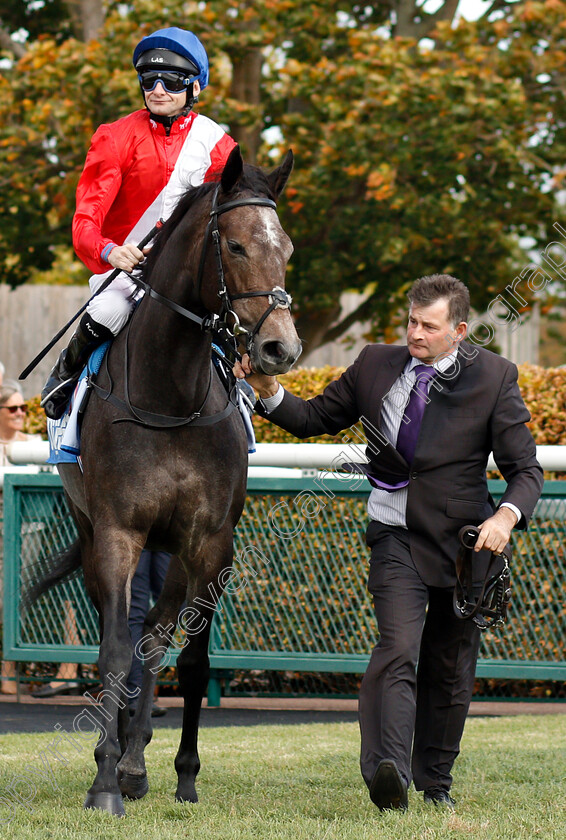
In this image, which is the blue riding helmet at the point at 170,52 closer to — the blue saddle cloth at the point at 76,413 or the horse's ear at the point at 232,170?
the horse's ear at the point at 232,170

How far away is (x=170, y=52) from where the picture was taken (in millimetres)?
4133

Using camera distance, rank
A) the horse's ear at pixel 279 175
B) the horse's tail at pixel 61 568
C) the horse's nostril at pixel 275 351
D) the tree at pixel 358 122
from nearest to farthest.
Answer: the horse's nostril at pixel 275 351 → the horse's ear at pixel 279 175 → the horse's tail at pixel 61 568 → the tree at pixel 358 122

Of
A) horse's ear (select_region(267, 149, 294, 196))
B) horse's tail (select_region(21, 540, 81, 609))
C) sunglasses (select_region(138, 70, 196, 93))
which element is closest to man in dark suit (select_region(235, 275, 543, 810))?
horse's ear (select_region(267, 149, 294, 196))

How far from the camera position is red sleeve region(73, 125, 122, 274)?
3977 mm

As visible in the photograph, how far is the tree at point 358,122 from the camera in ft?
35.2

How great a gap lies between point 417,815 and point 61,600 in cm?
342

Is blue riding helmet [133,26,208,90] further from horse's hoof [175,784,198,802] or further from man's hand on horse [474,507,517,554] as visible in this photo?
horse's hoof [175,784,198,802]

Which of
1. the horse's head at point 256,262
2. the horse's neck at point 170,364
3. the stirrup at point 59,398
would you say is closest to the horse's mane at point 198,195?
the horse's head at point 256,262

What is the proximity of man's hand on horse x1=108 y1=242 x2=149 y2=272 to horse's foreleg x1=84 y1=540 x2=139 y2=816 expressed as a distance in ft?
3.06

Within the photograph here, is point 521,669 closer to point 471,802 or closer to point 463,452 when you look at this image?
point 471,802

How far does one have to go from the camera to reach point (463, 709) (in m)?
3.93

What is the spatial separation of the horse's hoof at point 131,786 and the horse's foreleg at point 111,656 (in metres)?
0.37

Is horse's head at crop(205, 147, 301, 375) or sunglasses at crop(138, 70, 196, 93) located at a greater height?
sunglasses at crop(138, 70, 196, 93)

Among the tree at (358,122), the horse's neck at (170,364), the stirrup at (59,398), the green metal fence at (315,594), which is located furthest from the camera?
the tree at (358,122)
